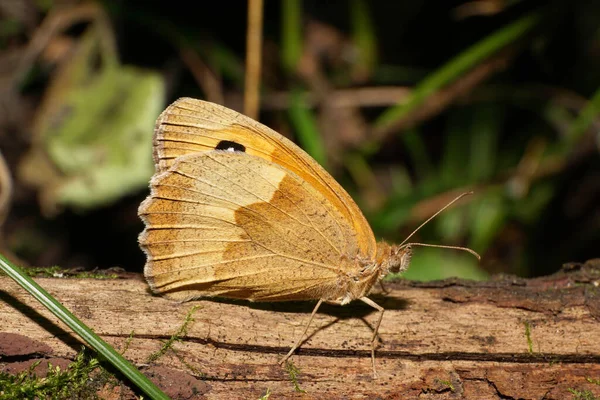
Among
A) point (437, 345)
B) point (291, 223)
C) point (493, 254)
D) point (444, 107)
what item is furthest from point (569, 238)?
point (291, 223)

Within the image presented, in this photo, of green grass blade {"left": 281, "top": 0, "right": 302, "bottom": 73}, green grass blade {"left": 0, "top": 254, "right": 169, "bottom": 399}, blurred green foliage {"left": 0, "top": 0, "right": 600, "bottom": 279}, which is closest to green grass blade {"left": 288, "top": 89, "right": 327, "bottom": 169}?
blurred green foliage {"left": 0, "top": 0, "right": 600, "bottom": 279}

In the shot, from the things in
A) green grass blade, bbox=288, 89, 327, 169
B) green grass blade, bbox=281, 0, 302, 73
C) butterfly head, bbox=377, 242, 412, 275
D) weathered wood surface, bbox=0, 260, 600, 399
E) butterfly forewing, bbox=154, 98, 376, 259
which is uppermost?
green grass blade, bbox=281, 0, 302, 73

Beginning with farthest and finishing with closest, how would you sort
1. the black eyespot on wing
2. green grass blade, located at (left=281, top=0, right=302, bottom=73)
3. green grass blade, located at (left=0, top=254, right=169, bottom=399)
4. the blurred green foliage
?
green grass blade, located at (left=281, top=0, right=302, bottom=73), the blurred green foliage, the black eyespot on wing, green grass blade, located at (left=0, top=254, right=169, bottom=399)

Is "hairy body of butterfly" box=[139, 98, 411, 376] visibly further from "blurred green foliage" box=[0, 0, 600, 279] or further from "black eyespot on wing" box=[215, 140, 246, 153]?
"blurred green foliage" box=[0, 0, 600, 279]

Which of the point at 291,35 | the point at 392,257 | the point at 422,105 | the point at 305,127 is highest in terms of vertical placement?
the point at 291,35

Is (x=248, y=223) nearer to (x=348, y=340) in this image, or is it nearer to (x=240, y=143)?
(x=240, y=143)

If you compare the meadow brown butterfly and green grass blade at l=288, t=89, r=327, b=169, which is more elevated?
green grass blade at l=288, t=89, r=327, b=169

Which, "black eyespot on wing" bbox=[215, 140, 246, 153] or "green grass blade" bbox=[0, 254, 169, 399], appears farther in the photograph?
"black eyespot on wing" bbox=[215, 140, 246, 153]

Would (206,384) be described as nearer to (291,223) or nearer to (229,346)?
(229,346)

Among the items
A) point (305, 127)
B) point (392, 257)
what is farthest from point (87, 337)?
point (305, 127)
